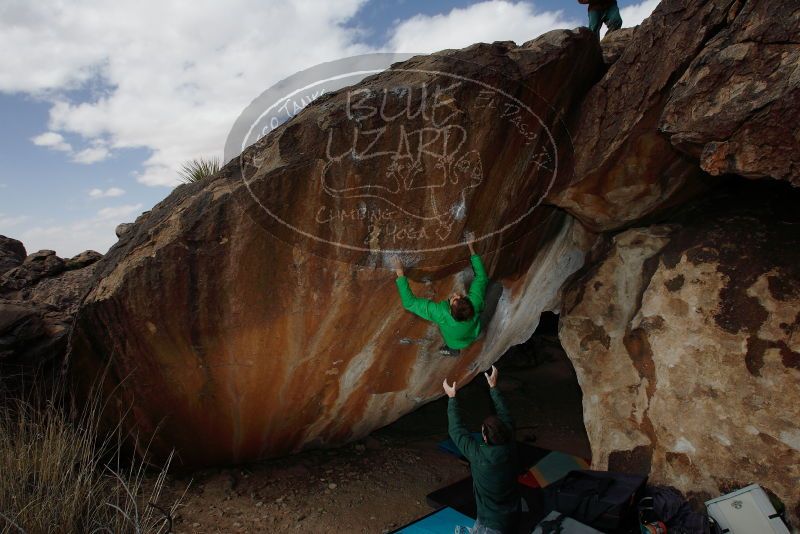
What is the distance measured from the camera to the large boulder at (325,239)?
11.8 feet

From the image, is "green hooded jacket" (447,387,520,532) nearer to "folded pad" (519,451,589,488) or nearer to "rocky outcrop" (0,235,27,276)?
"folded pad" (519,451,589,488)

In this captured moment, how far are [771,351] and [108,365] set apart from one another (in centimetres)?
449

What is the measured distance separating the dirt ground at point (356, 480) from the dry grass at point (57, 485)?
1.33 feet

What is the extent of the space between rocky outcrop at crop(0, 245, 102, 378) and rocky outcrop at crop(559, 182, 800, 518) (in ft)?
13.3

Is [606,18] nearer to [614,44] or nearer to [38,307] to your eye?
[614,44]

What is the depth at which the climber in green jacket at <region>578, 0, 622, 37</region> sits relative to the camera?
5465 millimetres

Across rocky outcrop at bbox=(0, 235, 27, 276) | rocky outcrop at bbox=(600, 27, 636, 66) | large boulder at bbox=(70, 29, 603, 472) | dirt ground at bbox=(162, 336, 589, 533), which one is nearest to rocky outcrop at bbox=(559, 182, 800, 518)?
large boulder at bbox=(70, 29, 603, 472)

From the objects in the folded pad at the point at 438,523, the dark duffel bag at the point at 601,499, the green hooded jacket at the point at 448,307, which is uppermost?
the green hooded jacket at the point at 448,307

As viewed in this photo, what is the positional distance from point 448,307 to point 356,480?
1.99 m

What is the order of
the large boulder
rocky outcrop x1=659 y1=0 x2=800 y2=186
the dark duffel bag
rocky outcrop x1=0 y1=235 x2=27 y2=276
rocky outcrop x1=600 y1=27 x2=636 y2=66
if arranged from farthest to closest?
rocky outcrop x1=0 y1=235 x2=27 y2=276, rocky outcrop x1=600 y1=27 x2=636 y2=66, the large boulder, the dark duffel bag, rocky outcrop x1=659 y1=0 x2=800 y2=186

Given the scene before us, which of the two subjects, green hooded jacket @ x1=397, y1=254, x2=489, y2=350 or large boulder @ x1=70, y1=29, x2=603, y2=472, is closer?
large boulder @ x1=70, y1=29, x2=603, y2=472

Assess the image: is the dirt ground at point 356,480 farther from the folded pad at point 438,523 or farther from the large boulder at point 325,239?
the large boulder at point 325,239

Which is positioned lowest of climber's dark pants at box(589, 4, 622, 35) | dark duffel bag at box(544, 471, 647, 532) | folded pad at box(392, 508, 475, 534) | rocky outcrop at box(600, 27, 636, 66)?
folded pad at box(392, 508, 475, 534)

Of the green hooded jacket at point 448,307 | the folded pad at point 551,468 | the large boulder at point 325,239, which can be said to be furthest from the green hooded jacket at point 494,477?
the folded pad at point 551,468
